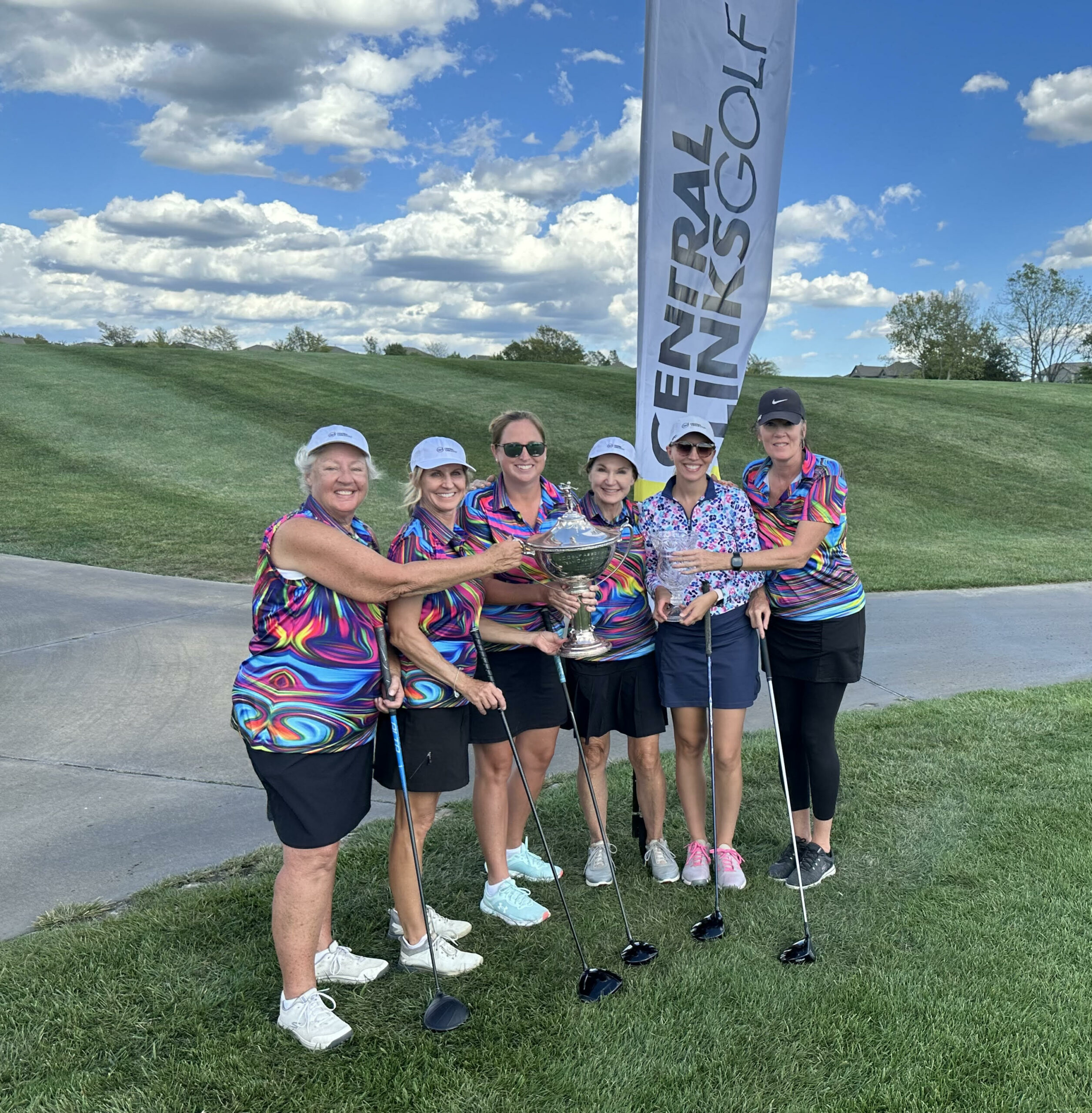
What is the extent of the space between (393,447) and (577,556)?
640 inches

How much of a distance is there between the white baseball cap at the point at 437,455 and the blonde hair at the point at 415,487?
0.05 ft

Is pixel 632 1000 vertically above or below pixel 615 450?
below

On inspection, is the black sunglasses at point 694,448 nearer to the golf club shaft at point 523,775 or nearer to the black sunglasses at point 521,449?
the black sunglasses at point 521,449

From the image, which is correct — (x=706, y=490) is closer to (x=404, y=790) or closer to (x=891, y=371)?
(x=404, y=790)

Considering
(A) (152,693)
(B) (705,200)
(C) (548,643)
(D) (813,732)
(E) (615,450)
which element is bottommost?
(A) (152,693)


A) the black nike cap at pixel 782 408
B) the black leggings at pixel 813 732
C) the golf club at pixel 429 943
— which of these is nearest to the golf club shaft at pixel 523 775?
A: the golf club at pixel 429 943

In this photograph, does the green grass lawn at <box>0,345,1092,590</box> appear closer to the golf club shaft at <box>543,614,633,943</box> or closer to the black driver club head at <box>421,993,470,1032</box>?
the golf club shaft at <box>543,614,633,943</box>

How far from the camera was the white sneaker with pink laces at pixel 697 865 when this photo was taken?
13.4ft

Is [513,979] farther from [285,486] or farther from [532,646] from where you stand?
[285,486]

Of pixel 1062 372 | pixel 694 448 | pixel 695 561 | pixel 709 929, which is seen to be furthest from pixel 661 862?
pixel 1062 372

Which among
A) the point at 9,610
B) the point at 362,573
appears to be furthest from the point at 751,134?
the point at 9,610

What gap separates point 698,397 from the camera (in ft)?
16.9

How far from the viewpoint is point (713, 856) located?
4.18 m

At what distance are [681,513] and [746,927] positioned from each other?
1.75 m
